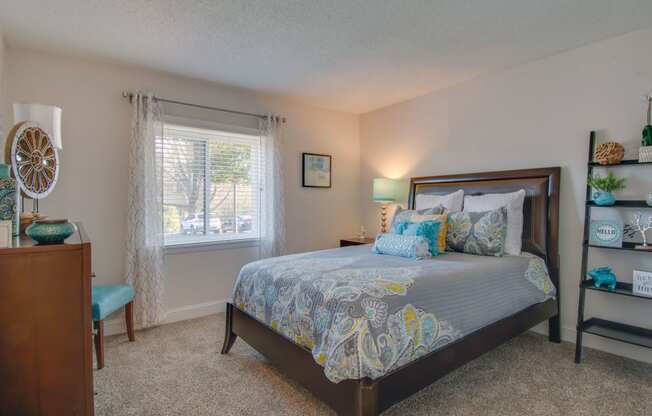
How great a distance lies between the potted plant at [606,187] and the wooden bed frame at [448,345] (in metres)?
0.35

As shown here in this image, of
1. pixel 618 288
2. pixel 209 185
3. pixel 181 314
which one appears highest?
pixel 209 185

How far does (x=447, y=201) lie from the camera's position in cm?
332

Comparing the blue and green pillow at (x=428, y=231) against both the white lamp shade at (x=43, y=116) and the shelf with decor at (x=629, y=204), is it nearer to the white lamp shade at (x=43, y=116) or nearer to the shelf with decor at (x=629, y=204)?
the shelf with decor at (x=629, y=204)

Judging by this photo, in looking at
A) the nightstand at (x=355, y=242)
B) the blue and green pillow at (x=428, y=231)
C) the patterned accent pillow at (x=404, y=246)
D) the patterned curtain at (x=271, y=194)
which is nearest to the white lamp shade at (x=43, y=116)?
the patterned curtain at (x=271, y=194)

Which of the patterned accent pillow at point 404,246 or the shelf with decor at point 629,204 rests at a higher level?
the shelf with decor at point 629,204

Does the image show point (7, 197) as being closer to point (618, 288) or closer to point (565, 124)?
point (618, 288)

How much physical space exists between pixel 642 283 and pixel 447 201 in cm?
151

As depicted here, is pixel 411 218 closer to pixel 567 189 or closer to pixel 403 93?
pixel 567 189

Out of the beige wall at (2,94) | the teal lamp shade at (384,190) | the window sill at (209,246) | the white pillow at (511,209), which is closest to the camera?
the beige wall at (2,94)

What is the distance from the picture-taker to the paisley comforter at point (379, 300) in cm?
158

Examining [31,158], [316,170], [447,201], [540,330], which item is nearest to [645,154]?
[447,201]

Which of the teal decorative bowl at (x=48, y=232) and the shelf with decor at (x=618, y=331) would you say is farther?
the shelf with decor at (x=618, y=331)

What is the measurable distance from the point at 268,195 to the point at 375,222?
1557mm

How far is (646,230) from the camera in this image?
7.99 feet
